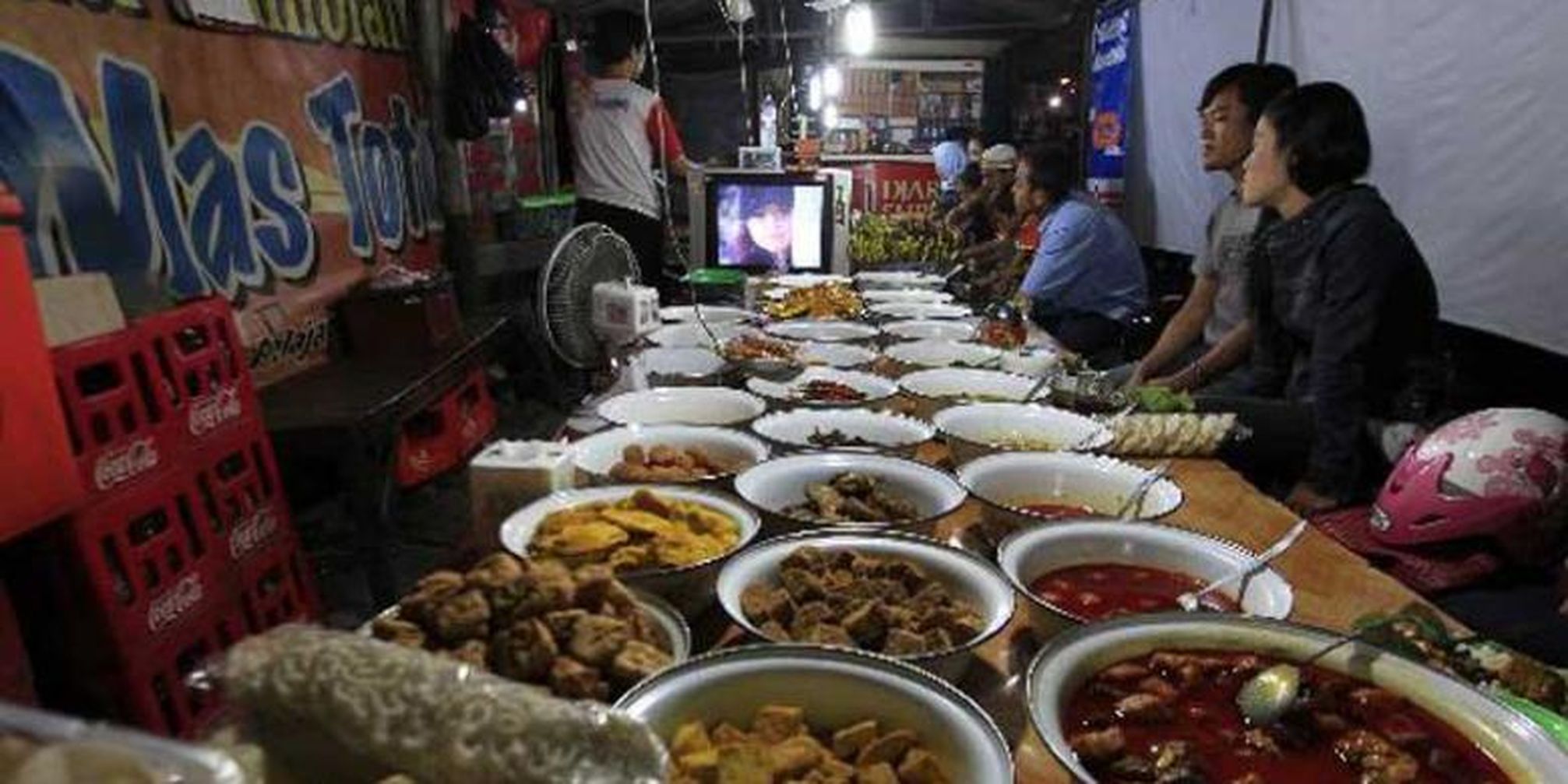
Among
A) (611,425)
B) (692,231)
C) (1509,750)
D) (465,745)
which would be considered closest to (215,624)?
(611,425)

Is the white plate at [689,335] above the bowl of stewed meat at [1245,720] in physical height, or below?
above

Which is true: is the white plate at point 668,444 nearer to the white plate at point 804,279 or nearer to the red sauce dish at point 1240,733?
the red sauce dish at point 1240,733

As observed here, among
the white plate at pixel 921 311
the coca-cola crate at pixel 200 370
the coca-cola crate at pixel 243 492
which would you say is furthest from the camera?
the white plate at pixel 921 311

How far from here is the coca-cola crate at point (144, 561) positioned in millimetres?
2305

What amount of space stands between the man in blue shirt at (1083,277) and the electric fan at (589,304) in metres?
3.07

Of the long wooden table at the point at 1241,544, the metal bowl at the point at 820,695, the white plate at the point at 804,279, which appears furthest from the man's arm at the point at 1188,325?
the metal bowl at the point at 820,695

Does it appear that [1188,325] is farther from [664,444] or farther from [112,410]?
[112,410]

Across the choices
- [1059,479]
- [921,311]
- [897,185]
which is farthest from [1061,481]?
[897,185]

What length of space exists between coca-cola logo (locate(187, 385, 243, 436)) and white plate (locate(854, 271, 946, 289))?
3225 millimetres

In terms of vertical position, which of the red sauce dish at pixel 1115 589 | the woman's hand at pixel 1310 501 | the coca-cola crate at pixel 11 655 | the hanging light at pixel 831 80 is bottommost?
the woman's hand at pixel 1310 501

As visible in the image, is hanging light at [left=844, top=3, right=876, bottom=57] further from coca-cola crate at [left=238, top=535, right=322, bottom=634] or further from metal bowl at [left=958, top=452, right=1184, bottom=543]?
metal bowl at [left=958, top=452, right=1184, bottom=543]

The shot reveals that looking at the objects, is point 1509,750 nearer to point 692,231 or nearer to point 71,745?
point 71,745

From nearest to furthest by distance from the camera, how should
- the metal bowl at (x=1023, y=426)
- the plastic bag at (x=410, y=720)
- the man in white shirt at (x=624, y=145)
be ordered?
the plastic bag at (x=410, y=720) < the metal bowl at (x=1023, y=426) < the man in white shirt at (x=624, y=145)

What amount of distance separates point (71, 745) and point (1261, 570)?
64.1 inches
